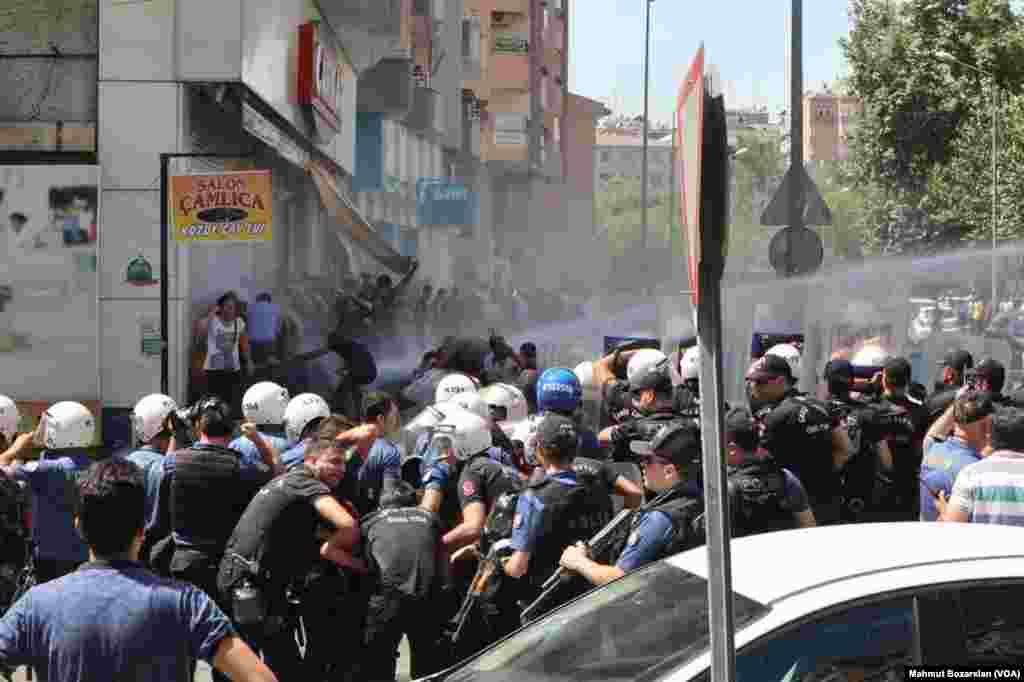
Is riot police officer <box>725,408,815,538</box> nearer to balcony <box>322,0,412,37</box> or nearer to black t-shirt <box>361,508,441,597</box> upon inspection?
black t-shirt <box>361,508,441,597</box>

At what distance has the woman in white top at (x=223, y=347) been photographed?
61.2ft

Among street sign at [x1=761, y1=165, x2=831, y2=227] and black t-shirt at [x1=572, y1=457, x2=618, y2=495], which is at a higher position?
street sign at [x1=761, y1=165, x2=831, y2=227]

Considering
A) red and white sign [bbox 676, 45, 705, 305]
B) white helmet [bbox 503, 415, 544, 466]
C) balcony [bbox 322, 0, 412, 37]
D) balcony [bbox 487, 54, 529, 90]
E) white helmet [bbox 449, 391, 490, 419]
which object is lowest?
white helmet [bbox 503, 415, 544, 466]

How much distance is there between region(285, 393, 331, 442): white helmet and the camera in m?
9.70

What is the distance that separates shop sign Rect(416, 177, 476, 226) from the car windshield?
32.2m

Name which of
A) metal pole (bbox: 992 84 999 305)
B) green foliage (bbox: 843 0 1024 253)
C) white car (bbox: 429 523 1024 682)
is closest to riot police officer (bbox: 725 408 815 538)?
white car (bbox: 429 523 1024 682)

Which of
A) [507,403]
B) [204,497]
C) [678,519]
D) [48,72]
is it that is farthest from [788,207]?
[678,519]

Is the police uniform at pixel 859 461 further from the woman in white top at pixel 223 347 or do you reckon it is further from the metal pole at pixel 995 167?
the metal pole at pixel 995 167

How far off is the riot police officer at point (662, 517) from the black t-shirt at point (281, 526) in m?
1.30

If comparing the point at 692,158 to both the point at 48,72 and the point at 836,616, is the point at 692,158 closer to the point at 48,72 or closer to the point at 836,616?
the point at 836,616

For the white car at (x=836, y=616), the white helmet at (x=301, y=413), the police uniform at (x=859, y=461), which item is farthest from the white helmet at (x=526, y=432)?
the white car at (x=836, y=616)

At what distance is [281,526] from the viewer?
24.7 ft

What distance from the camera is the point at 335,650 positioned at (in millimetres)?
8086

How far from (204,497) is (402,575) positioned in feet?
3.80
